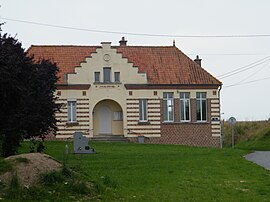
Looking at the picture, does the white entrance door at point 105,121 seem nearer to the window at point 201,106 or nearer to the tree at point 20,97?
the window at point 201,106

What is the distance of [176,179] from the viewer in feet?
61.8

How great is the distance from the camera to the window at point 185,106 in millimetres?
50250

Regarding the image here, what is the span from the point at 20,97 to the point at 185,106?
33126 millimetres

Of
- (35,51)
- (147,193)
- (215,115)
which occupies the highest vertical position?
(35,51)

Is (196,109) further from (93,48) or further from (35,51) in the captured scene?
(35,51)

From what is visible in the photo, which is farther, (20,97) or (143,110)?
(143,110)

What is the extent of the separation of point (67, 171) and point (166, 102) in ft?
115

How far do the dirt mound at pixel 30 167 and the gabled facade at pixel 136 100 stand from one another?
32.9m

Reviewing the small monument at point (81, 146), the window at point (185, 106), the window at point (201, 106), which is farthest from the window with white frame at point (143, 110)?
the small monument at point (81, 146)

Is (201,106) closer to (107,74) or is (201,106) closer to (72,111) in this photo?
(107,74)

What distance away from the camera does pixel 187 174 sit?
810 inches

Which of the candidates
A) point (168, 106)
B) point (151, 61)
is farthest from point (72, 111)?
point (151, 61)

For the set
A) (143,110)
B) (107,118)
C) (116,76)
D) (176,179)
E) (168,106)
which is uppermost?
(116,76)

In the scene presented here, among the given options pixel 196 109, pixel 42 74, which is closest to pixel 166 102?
pixel 196 109
